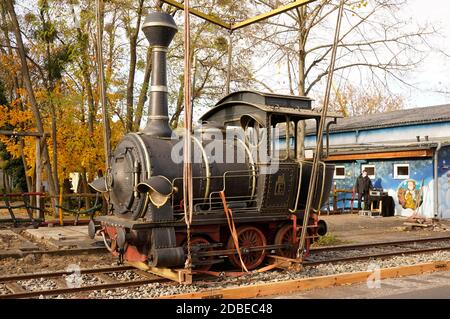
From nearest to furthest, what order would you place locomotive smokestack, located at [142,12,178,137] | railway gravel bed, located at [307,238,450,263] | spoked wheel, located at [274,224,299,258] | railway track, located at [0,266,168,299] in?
1. railway track, located at [0,266,168,299]
2. locomotive smokestack, located at [142,12,178,137]
3. spoked wheel, located at [274,224,299,258]
4. railway gravel bed, located at [307,238,450,263]

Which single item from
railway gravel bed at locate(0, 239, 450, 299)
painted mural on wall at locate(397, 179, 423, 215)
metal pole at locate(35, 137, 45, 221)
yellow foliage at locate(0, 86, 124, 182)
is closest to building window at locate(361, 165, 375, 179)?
painted mural on wall at locate(397, 179, 423, 215)

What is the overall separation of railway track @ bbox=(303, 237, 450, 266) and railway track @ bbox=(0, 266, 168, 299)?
3.36m

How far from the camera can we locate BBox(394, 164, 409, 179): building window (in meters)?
20.4

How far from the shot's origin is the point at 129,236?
26.5 ft

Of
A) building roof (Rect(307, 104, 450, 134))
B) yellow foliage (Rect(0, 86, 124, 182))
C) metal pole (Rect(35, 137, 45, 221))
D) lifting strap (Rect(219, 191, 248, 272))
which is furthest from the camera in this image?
building roof (Rect(307, 104, 450, 134))

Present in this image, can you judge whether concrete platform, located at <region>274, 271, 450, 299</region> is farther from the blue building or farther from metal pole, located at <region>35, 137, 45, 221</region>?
the blue building

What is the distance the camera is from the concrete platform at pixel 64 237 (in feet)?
36.6

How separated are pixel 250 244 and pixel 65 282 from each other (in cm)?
332

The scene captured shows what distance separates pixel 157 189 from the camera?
7.57m

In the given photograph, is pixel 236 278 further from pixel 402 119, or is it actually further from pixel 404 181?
pixel 402 119

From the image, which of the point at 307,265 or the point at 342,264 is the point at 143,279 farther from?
the point at 342,264

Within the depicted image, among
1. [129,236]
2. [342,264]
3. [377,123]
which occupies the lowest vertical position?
[342,264]
